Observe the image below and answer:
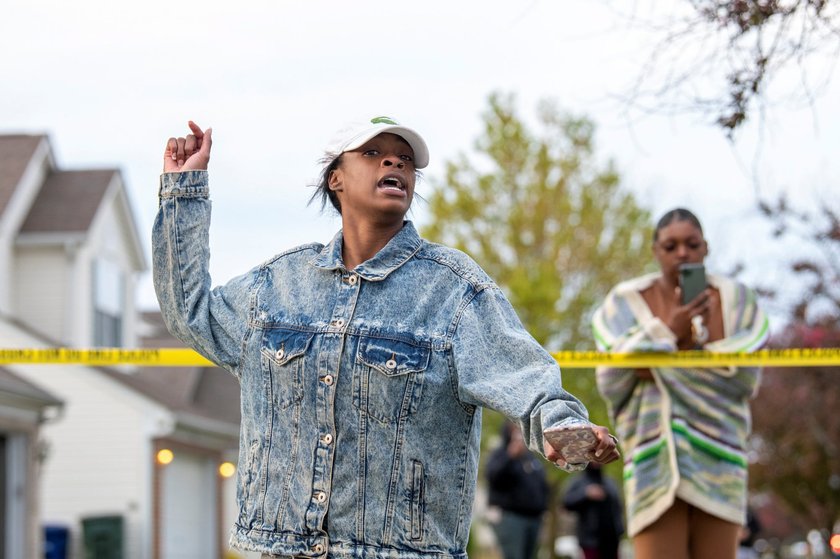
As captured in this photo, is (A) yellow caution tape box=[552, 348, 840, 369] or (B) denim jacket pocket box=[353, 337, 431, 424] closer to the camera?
(B) denim jacket pocket box=[353, 337, 431, 424]

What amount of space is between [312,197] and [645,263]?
2409cm

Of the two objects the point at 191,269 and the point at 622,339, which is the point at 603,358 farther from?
the point at 191,269

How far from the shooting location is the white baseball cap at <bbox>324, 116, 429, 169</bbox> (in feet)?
14.6

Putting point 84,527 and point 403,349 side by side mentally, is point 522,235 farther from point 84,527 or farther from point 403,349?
point 403,349

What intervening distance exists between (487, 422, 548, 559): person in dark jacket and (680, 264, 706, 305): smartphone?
5.49 meters

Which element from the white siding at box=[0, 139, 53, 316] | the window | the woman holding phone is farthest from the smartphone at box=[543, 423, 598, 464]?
the window

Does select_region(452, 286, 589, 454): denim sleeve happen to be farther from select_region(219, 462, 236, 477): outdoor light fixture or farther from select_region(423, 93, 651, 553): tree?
select_region(423, 93, 651, 553): tree

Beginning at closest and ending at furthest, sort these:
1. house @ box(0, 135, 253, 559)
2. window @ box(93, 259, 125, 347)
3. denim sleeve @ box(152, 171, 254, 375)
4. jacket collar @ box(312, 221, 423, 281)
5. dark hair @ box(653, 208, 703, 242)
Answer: jacket collar @ box(312, 221, 423, 281) → denim sleeve @ box(152, 171, 254, 375) → dark hair @ box(653, 208, 703, 242) → house @ box(0, 135, 253, 559) → window @ box(93, 259, 125, 347)

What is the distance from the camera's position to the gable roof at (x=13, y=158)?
2389cm

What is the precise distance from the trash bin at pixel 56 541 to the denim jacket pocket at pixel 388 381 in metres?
21.3

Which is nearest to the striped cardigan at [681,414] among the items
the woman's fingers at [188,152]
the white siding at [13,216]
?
the woman's fingers at [188,152]

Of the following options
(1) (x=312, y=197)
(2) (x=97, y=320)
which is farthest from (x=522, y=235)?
(1) (x=312, y=197)

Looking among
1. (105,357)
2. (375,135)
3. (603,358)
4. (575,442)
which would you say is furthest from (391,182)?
(105,357)

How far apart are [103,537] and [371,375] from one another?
22048 mm
